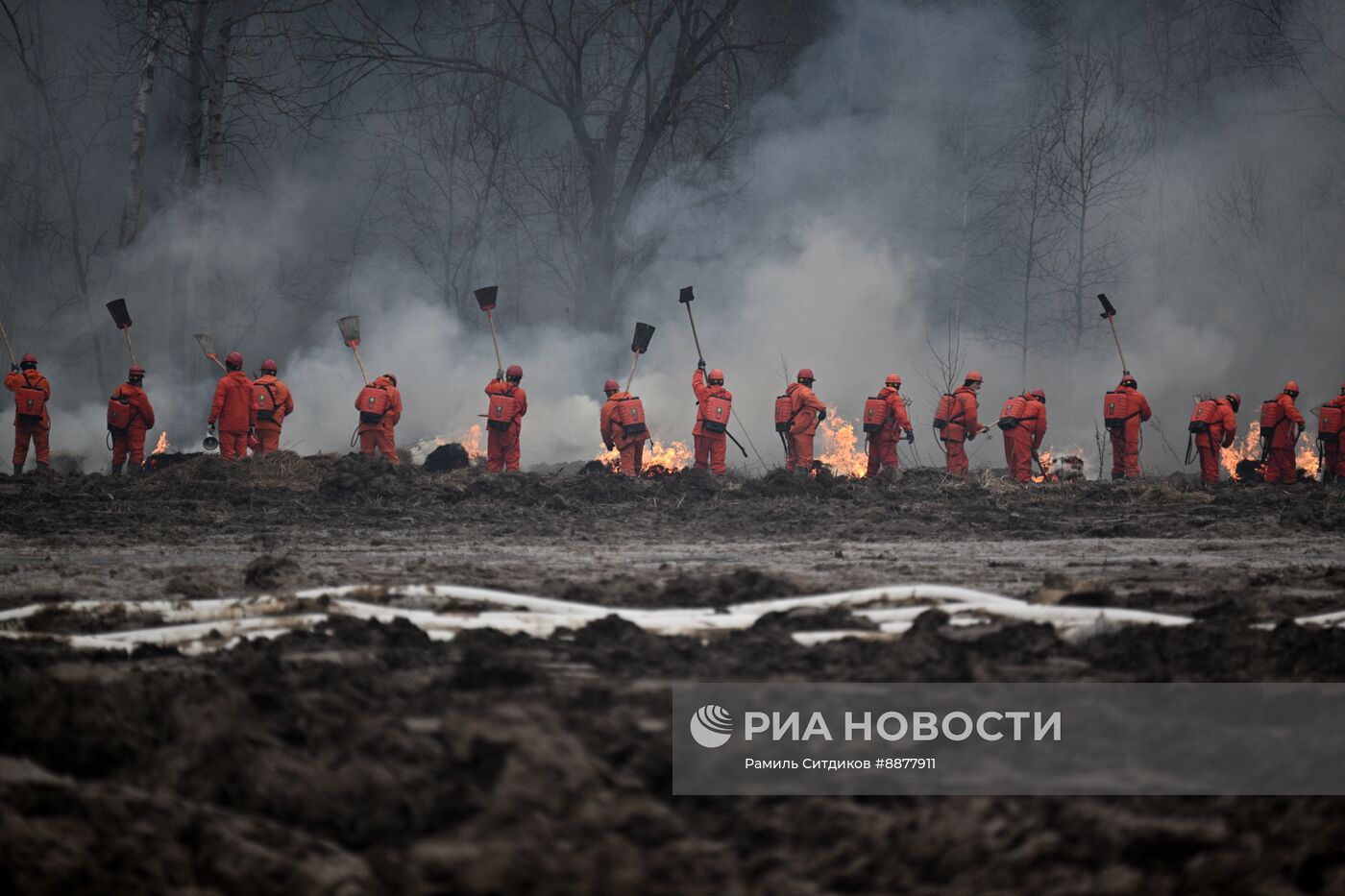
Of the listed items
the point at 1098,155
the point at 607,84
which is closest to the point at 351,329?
the point at 607,84

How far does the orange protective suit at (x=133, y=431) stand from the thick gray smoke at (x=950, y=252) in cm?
858

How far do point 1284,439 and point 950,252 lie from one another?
42.4ft

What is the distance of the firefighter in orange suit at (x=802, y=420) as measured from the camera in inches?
698

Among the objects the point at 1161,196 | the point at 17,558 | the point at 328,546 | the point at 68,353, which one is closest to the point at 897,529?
the point at 328,546

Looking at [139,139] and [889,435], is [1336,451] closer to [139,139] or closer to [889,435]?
[889,435]

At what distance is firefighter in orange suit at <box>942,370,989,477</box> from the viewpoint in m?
18.4

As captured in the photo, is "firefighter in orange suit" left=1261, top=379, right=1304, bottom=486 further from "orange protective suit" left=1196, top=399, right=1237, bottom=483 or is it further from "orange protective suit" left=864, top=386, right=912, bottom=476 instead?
"orange protective suit" left=864, top=386, right=912, bottom=476

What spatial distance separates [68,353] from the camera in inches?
1241

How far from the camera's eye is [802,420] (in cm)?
1778

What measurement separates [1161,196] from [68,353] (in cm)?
2824

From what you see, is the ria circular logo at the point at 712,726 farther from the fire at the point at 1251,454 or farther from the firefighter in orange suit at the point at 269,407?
the fire at the point at 1251,454

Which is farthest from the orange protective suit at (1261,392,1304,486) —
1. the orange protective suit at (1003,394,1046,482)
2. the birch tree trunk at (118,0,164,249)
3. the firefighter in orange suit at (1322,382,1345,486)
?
the birch tree trunk at (118,0,164,249)

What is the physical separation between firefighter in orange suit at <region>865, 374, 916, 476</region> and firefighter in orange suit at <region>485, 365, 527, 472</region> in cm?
540

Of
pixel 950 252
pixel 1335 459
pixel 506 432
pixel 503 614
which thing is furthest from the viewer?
pixel 950 252
